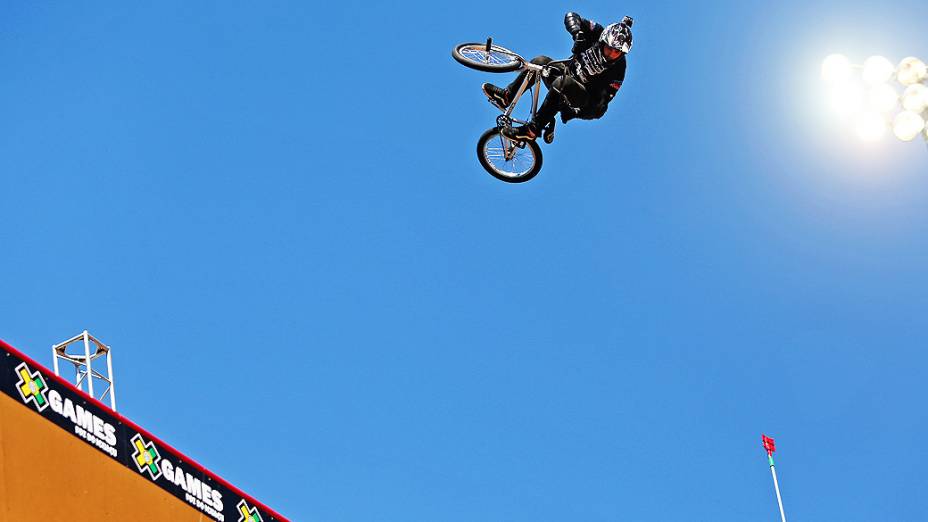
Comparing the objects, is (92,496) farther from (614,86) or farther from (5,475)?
(614,86)

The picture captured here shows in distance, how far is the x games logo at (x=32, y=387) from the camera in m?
20.5

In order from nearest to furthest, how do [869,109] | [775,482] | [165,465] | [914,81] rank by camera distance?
1. [914,81]
2. [869,109]
3. [165,465]
4. [775,482]

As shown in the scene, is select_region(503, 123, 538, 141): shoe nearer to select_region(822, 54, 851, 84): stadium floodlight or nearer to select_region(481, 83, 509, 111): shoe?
select_region(481, 83, 509, 111): shoe

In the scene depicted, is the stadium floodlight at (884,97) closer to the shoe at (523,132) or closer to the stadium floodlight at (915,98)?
the stadium floodlight at (915,98)

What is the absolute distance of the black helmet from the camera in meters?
20.5

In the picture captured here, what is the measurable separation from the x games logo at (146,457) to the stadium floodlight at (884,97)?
12481 mm

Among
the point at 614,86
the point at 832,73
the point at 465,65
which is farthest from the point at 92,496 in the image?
the point at 832,73

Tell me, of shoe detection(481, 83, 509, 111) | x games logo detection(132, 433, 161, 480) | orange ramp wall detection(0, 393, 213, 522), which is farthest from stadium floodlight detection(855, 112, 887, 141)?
orange ramp wall detection(0, 393, 213, 522)

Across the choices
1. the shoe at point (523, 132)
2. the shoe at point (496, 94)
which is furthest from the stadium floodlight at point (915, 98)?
the shoe at point (496, 94)

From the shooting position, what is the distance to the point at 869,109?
1859 cm

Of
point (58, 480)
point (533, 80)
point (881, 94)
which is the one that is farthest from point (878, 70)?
point (58, 480)

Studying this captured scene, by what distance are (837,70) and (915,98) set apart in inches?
79.5

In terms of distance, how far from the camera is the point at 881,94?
1834cm

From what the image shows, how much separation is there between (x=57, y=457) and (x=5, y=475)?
47.3 inches
